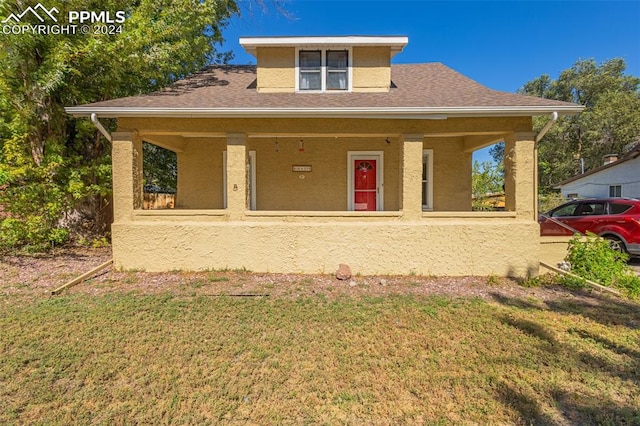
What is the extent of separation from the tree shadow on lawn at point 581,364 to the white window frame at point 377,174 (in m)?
4.39

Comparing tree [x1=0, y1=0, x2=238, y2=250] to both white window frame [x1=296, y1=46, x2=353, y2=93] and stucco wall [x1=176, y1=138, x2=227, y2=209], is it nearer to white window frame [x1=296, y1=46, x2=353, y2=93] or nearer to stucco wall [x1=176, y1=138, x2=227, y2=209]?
stucco wall [x1=176, y1=138, x2=227, y2=209]

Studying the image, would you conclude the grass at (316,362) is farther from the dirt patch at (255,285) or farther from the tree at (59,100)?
the tree at (59,100)

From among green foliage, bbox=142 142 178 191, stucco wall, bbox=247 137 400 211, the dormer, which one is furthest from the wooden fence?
the dormer

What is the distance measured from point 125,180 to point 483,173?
564 inches

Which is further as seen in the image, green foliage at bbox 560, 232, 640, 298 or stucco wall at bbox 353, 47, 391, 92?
stucco wall at bbox 353, 47, 391, 92

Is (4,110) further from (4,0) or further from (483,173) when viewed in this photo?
(483,173)

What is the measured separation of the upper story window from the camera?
316 inches

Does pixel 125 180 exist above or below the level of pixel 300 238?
above

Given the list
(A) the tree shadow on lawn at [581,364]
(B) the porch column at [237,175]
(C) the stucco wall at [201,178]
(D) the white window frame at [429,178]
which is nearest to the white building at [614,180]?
(D) the white window frame at [429,178]

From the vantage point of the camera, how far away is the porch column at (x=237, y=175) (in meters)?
6.31

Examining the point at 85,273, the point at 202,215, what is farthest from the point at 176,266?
the point at 85,273

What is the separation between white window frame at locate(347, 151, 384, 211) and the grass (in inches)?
170

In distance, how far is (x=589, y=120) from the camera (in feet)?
85.9

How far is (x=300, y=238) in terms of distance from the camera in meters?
6.26
